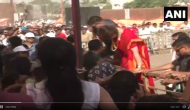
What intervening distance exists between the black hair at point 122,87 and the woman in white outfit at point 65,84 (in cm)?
29

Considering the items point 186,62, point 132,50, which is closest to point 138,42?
point 132,50

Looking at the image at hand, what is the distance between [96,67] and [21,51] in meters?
0.59

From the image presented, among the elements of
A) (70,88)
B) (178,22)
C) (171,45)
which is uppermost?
(178,22)

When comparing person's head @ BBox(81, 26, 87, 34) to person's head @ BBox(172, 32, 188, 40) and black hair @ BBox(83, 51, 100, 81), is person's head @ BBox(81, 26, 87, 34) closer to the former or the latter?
black hair @ BBox(83, 51, 100, 81)

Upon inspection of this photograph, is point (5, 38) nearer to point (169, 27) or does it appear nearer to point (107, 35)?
point (107, 35)

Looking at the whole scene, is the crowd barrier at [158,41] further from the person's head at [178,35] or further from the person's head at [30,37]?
the person's head at [30,37]

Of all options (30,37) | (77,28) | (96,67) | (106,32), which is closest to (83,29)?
(77,28)

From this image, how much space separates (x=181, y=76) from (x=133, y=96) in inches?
16.1

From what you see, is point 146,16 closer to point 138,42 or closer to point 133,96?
point 138,42

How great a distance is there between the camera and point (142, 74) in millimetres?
2486

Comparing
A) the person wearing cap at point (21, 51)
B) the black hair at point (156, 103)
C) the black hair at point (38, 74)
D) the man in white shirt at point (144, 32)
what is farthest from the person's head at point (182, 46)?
the person wearing cap at point (21, 51)

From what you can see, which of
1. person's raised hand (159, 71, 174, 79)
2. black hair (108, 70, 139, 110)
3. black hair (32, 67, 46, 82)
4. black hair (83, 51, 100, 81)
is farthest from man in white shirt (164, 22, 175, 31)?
black hair (32, 67, 46, 82)

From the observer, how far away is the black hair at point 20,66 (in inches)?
90.5

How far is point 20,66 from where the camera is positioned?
2309 millimetres
